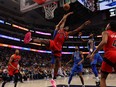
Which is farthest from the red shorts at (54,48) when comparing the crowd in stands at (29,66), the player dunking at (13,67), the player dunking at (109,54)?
the crowd in stands at (29,66)

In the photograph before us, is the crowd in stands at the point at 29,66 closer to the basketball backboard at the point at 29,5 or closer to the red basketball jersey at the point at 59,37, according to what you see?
the basketball backboard at the point at 29,5

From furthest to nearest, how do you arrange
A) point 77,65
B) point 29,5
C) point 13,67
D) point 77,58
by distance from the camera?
1. point 29,5
2. point 77,58
3. point 77,65
4. point 13,67

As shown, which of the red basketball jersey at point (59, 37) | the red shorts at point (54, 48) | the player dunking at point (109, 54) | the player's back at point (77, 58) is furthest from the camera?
the player's back at point (77, 58)

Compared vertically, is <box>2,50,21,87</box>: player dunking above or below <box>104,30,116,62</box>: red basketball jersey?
below

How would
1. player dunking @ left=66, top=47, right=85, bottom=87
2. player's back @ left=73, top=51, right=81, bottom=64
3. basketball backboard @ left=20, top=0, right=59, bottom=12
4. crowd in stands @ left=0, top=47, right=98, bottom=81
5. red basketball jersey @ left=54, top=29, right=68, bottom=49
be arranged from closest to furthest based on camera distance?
red basketball jersey @ left=54, top=29, right=68, bottom=49 < player dunking @ left=66, top=47, right=85, bottom=87 < player's back @ left=73, top=51, right=81, bottom=64 < basketball backboard @ left=20, top=0, right=59, bottom=12 < crowd in stands @ left=0, top=47, right=98, bottom=81

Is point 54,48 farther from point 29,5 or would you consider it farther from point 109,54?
point 29,5

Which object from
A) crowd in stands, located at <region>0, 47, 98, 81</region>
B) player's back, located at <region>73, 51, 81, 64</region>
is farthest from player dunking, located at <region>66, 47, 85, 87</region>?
crowd in stands, located at <region>0, 47, 98, 81</region>

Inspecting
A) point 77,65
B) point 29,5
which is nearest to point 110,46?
point 77,65

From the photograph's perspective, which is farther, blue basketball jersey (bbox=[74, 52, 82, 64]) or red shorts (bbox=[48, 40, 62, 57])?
blue basketball jersey (bbox=[74, 52, 82, 64])

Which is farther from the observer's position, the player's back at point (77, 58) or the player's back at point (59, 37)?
the player's back at point (77, 58)

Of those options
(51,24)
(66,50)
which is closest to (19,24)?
(51,24)

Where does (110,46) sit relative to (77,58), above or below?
above

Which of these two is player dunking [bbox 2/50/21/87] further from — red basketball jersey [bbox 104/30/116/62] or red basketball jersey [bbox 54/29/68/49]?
red basketball jersey [bbox 104/30/116/62]

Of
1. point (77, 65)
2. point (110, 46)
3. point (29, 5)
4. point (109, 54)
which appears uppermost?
point (29, 5)
